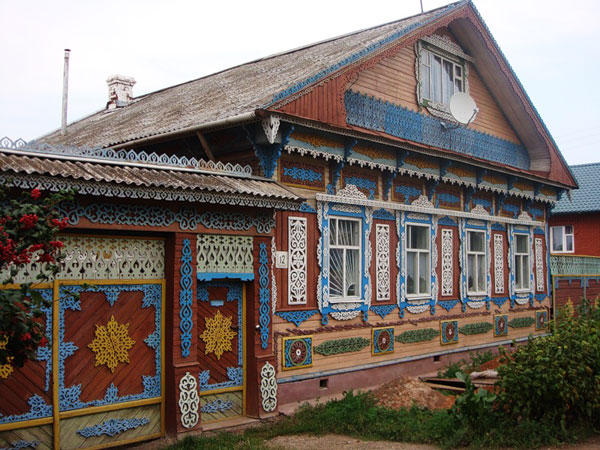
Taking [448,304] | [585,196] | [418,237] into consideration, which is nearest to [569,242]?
[585,196]

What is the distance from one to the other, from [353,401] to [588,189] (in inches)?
933

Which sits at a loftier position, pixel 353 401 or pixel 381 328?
pixel 381 328

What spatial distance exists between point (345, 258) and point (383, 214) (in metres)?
1.37

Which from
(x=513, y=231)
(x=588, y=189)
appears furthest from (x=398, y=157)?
(x=588, y=189)

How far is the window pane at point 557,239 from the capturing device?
3000 centimetres

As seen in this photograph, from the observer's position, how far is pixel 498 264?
16281 mm

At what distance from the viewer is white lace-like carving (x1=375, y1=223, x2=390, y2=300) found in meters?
12.4

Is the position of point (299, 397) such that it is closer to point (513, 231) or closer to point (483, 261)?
point (483, 261)

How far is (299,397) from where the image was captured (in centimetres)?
1038

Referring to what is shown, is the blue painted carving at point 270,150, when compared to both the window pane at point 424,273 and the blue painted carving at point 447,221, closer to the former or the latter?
the window pane at point 424,273

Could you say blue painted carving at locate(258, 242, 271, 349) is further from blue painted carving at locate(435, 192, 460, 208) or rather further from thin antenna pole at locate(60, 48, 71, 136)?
thin antenna pole at locate(60, 48, 71, 136)

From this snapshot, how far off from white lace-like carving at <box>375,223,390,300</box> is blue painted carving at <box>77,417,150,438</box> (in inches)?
213

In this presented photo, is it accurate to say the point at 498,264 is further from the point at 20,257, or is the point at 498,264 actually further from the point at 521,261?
the point at 20,257

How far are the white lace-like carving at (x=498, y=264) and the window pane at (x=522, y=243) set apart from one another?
1.20m
